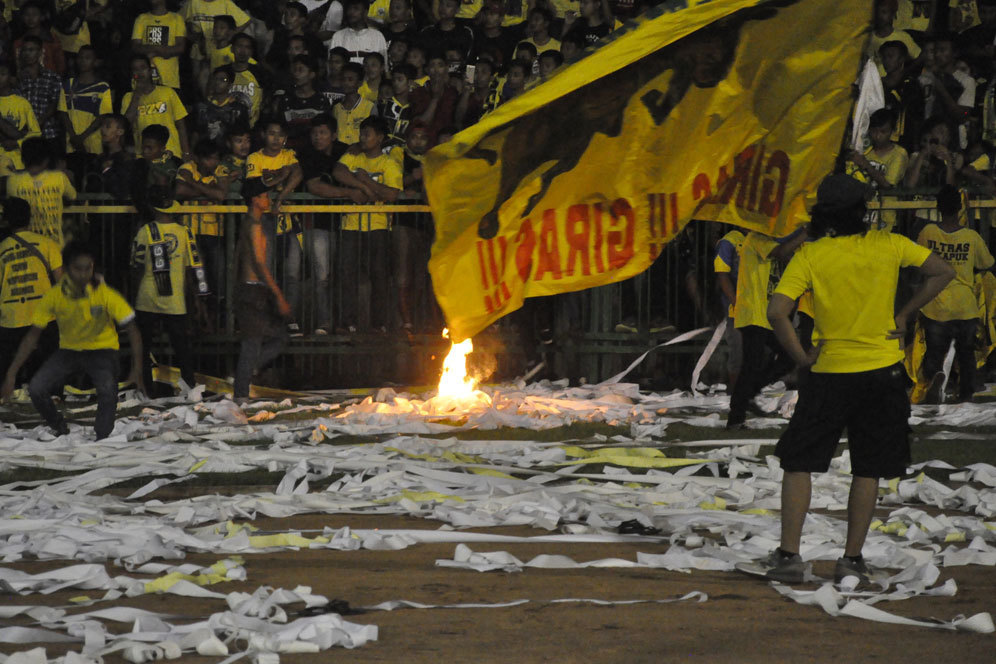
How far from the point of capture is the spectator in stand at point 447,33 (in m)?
16.5

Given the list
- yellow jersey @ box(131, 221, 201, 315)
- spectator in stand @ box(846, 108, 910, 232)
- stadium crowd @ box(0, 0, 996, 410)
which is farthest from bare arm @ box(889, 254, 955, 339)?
yellow jersey @ box(131, 221, 201, 315)

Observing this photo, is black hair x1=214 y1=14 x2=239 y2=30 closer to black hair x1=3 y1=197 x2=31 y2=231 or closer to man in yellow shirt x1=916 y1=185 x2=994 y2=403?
black hair x1=3 y1=197 x2=31 y2=231

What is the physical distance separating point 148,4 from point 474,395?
23.4 ft

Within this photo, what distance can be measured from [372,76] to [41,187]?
3838 millimetres

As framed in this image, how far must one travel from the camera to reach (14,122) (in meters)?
15.3

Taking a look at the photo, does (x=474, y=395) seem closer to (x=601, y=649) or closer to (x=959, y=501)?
(x=959, y=501)

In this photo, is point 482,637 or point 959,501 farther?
point 959,501

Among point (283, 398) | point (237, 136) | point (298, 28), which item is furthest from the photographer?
point (298, 28)

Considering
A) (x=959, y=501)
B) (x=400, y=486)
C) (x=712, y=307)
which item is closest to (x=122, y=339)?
(x=712, y=307)

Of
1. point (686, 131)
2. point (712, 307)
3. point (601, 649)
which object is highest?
point (686, 131)

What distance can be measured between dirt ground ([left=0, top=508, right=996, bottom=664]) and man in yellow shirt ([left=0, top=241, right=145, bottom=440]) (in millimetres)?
4393

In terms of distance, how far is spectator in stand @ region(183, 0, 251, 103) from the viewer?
1655 cm

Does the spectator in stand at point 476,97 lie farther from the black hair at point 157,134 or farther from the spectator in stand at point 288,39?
the black hair at point 157,134

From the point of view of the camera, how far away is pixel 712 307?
14.4 m
